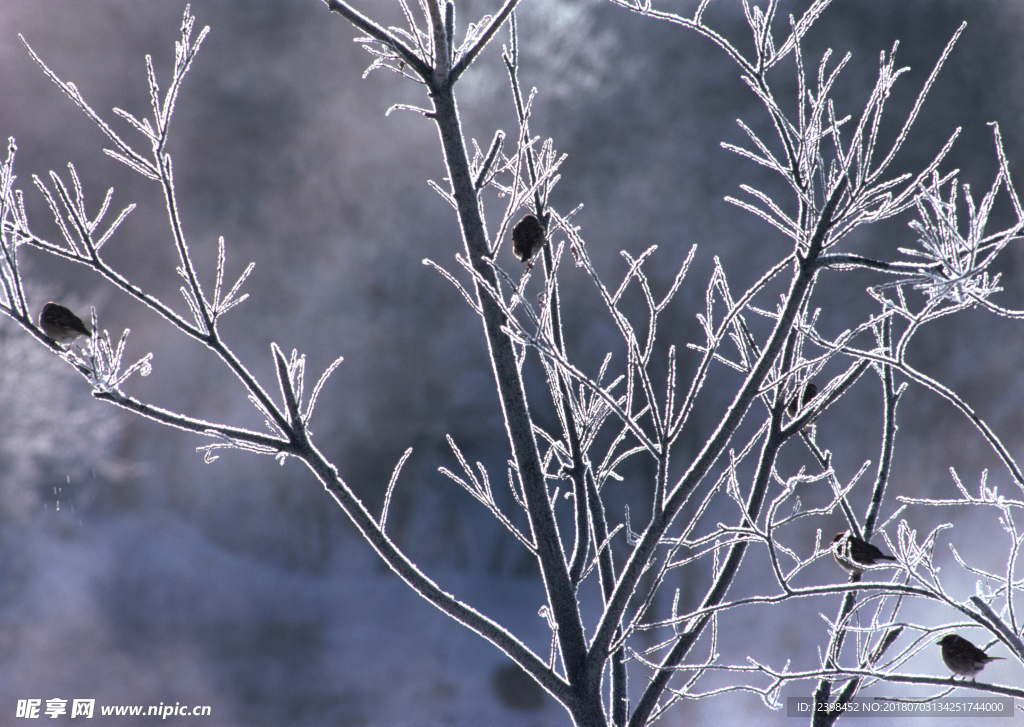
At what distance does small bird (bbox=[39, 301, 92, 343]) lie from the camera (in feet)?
3.16

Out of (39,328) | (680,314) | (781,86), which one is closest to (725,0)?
(781,86)

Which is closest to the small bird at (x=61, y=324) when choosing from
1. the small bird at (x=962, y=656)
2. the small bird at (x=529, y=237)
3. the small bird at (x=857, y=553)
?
the small bird at (x=529, y=237)

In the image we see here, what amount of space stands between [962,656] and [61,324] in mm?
1449

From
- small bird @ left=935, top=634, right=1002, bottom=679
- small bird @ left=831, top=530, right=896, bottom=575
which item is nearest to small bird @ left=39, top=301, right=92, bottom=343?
small bird @ left=831, top=530, right=896, bottom=575

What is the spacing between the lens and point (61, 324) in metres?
0.97

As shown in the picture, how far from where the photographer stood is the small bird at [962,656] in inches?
38.8

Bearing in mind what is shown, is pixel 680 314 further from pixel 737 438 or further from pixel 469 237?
pixel 469 237

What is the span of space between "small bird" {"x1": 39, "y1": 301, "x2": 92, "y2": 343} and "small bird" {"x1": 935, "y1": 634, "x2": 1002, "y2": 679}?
1392 mm

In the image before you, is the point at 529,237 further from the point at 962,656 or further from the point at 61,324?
the point at 962,656

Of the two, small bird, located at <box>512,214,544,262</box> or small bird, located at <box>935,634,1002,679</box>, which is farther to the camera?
small bird, located at <box>512,214,544,262</box>

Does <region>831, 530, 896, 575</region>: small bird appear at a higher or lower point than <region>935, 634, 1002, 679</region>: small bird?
higher

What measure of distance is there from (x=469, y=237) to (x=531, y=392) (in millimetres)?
2291

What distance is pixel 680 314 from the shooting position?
3281 millimetres

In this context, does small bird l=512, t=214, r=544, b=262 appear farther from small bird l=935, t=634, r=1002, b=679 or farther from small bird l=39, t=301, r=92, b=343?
small bird l=935, t=634, r=1002, b=679
